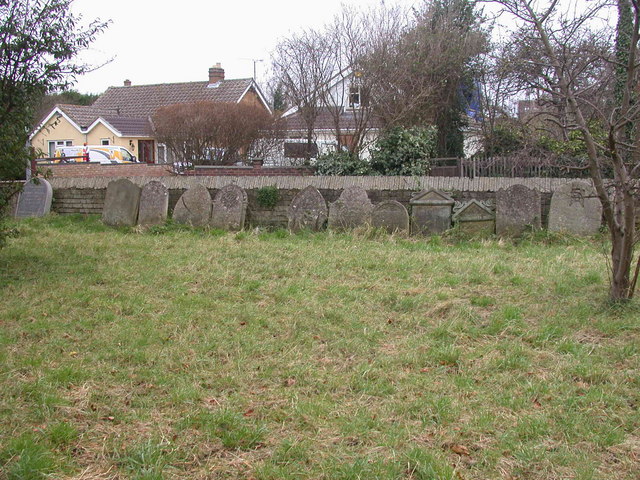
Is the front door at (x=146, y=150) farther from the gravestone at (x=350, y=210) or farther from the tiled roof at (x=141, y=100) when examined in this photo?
the gravestone at (x=350, y=210)

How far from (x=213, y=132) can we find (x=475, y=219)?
10.9 meters

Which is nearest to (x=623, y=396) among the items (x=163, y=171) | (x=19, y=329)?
(x=19, y=329)

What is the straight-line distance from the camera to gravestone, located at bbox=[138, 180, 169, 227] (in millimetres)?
11945

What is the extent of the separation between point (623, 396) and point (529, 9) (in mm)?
3825

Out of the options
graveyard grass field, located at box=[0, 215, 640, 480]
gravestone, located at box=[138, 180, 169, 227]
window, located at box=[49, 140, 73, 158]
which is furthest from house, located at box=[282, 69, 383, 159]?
window, located at box=[49, 140, 73, 158]

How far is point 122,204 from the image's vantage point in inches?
478

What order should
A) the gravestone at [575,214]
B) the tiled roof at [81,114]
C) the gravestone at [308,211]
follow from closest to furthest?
the gravestone at [575,214], the gravestone at [308,211], the tiled roof at [81,114]

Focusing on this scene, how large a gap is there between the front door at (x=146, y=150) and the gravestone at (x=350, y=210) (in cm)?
2396

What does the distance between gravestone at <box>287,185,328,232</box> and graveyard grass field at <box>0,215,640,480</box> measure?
104 inches

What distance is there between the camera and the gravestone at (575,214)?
1038cm

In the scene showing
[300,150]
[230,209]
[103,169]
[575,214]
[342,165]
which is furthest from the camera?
[103,169]

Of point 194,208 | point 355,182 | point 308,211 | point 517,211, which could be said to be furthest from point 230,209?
point 517,211

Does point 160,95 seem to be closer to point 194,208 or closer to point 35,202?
point 35,202

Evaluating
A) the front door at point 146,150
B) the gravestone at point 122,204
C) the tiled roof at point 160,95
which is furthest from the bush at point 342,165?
the front door at point 146,150
